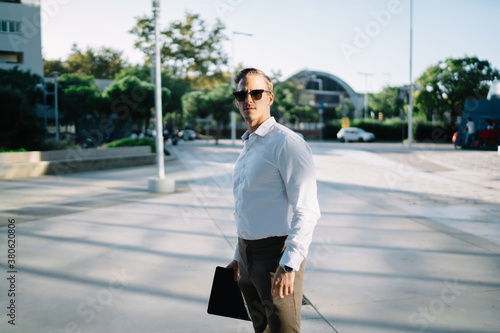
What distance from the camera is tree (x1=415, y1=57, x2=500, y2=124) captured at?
42438 mm

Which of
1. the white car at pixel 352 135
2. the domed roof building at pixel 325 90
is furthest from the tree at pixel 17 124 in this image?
the domed roof building at pixel 325 90

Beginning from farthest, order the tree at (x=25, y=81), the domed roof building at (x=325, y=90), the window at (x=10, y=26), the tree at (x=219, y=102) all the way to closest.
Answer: the domed roof building at (x=325, y=90) → the tree at (x=219, y=102) → the tree at (x=25, y=81) → the window at (x=10, y=26)

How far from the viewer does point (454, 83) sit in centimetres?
4281

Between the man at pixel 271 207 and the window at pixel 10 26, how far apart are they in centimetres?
1663

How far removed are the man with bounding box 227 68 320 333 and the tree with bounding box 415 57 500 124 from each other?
45518 millimetres


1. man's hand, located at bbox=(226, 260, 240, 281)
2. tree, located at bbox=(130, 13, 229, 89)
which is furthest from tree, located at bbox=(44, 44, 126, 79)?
man's hand, located at bbox=(226, 260, 240, 281)

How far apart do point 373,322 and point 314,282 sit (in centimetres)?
96

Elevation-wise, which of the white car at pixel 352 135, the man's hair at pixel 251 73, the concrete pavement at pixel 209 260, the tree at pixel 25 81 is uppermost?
the tree at pixel 25 81

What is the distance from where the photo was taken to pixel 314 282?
13.6 feet

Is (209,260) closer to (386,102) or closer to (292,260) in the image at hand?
(292,260)

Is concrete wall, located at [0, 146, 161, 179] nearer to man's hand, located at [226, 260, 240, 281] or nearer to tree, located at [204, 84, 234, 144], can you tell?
man's hand, located at [226, 260, 240, 281]

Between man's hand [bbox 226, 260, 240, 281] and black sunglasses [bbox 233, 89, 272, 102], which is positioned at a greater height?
black sunglasses [bbox 233, 89, 272, 102]

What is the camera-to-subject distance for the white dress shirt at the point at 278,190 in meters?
2.01

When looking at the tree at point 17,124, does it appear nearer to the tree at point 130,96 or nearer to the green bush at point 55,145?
the green bush at point 55,145
